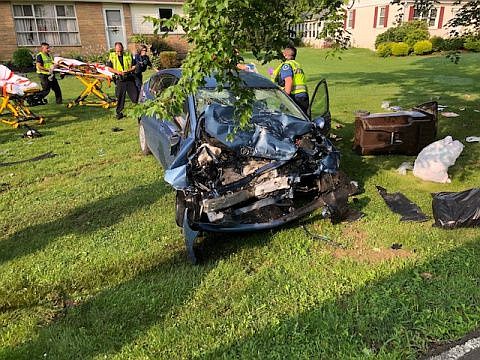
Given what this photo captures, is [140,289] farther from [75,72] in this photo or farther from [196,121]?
[75,72]

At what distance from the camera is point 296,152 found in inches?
174

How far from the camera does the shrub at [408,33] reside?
26531 millimetres

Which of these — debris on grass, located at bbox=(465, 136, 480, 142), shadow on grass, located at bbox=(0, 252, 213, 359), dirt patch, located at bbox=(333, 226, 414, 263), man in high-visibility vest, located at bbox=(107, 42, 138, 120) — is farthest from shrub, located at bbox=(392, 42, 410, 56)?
shadow on grass, located at bbox=(0, 252, 213, 359)

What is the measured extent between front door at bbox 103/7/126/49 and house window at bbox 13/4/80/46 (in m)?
1.78

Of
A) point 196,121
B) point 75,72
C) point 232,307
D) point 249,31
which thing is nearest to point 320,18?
point 249,31

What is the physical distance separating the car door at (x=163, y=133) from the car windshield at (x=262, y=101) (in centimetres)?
45

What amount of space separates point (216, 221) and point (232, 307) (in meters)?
0.98

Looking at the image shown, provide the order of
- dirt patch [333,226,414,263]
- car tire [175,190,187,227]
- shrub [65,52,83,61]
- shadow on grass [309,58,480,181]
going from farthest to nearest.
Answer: shrub [65,52,83,61] → shadow on grass [309,58,480,181] → car tire [175,190,187,227] → dirt patch [333,226,414,263]

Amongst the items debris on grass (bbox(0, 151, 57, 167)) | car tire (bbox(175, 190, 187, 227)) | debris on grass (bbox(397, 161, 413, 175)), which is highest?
car tire (bbox(175, 190, 187, 227))

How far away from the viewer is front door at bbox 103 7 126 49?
24516 mm

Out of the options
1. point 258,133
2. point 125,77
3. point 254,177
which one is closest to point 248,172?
point 254,177

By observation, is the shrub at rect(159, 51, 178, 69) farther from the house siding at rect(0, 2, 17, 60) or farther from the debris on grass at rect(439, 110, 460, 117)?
the debris on grass at rect(439, 110, 460, 117)

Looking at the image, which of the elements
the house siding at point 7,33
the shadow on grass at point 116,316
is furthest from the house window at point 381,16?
the shadow on grass at point 116,316

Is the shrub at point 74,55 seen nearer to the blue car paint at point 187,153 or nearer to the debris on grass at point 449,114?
the blue car paint at point 187,153
